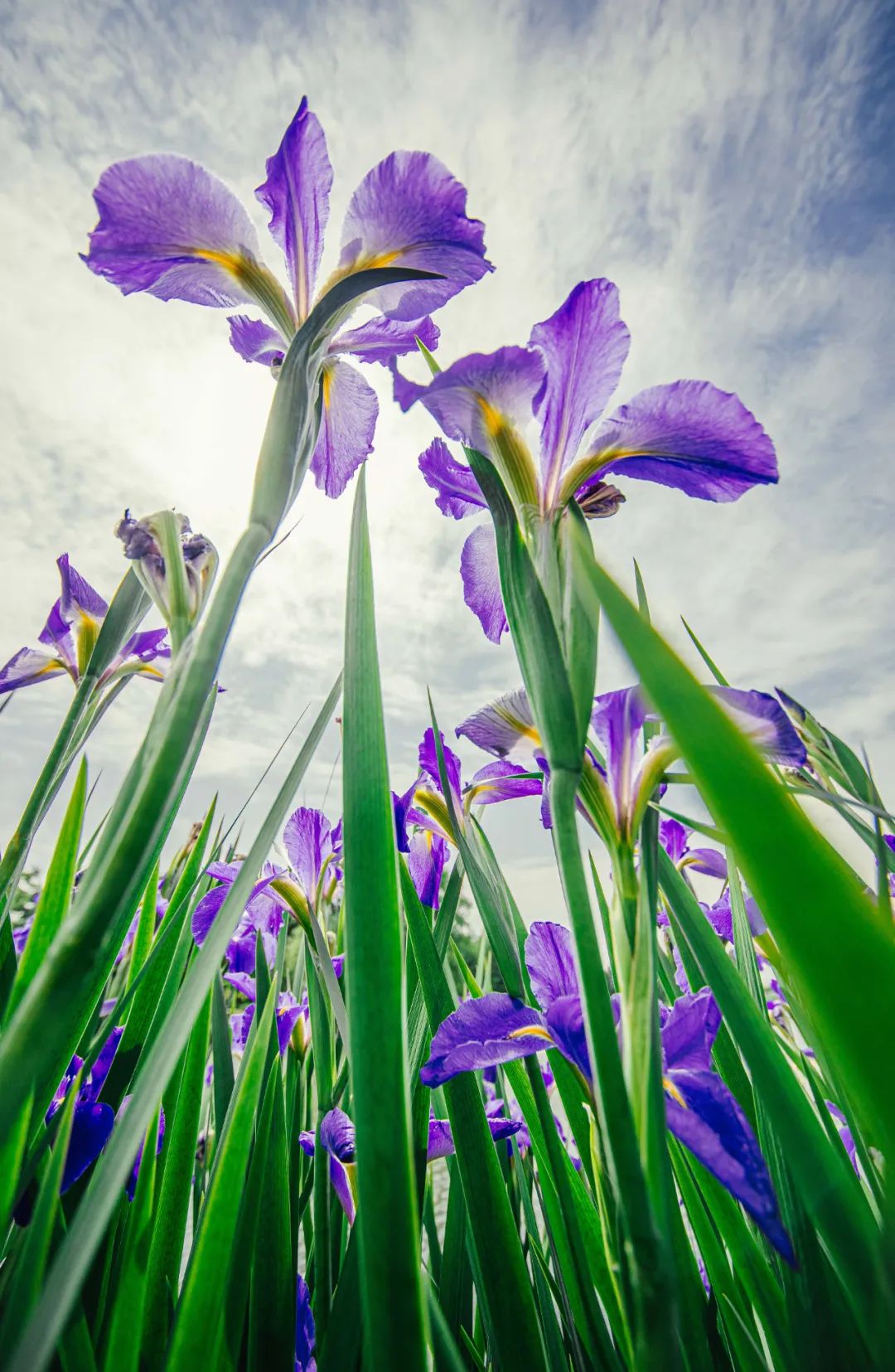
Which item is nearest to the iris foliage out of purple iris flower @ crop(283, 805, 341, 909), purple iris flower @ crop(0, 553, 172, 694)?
purple iris flower @ crop(0, 553, 172, 694)

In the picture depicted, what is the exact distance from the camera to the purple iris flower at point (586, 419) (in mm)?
561

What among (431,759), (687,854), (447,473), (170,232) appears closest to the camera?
(170,232)

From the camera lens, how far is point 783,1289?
21.1 inches

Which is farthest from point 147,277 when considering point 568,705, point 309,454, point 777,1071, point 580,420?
point 777,1071

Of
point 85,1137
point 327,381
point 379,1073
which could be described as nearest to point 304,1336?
point 85,1137

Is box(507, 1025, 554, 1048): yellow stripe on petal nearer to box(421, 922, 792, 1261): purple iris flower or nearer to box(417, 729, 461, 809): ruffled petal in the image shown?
box(421, 922, 792, 1261): purple iris flower

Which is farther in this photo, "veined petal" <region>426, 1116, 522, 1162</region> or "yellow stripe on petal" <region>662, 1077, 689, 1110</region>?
"veined petal" <region>426, 1116, 522, 1162</region>

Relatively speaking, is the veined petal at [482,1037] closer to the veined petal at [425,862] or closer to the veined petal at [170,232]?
the veined petal at [425,862]

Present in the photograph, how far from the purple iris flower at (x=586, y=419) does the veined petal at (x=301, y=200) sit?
253 millimetres

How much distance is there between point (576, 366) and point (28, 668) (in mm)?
1182

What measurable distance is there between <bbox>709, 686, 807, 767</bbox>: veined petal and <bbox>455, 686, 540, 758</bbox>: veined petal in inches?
8.2

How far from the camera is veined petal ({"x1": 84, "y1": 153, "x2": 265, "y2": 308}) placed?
1.82 feet

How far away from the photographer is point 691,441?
0.60 metres

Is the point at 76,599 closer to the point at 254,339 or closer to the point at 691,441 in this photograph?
the point at 254,339
